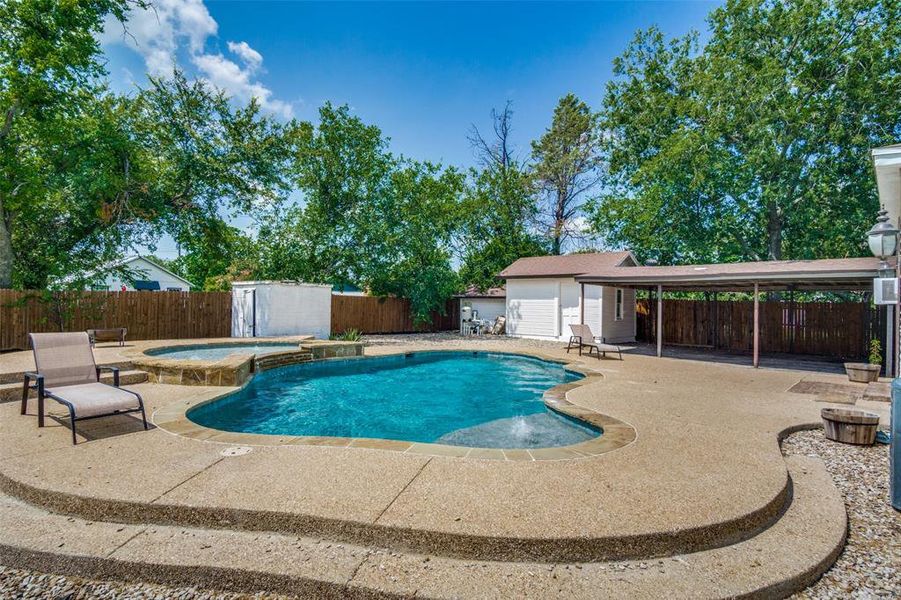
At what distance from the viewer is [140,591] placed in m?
2.48

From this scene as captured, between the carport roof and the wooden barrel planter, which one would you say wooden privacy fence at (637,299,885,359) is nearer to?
the carport roof

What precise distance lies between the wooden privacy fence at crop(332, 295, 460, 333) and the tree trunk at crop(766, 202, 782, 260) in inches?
592

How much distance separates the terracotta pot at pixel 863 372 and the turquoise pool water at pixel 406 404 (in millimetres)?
5408

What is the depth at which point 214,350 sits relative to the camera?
1195 cm

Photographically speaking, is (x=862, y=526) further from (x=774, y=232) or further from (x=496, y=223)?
(x=496, y=223)

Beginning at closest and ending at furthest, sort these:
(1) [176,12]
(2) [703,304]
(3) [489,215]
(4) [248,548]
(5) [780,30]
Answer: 1. (4) [248,548]
2. (1) [176,12]
3. (2) [703,304]
4. (5) [780,30]
5. (3) [489,215]

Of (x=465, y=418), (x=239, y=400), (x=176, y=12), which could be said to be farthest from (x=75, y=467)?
(x=176, y=12)

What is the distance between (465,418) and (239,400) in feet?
12.7

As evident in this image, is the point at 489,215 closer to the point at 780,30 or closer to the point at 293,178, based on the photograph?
the point at 293,178

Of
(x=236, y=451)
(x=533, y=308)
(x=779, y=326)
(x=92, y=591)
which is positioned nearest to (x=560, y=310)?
(x=533, y=308)

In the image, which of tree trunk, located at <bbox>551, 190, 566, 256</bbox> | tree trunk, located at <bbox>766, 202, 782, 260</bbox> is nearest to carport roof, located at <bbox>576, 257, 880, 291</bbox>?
tree trunk, located at <bbox>766, 202, 782, 260</bbox>

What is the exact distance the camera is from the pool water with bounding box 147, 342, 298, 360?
34.9ft

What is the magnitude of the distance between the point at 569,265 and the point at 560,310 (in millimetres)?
2060

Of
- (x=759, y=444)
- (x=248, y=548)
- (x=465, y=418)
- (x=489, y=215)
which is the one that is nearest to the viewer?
(x=248, y=548)
